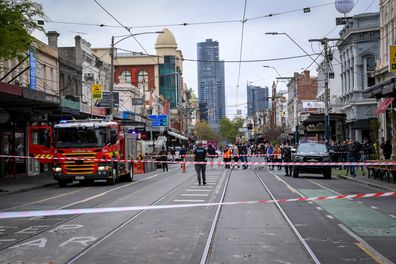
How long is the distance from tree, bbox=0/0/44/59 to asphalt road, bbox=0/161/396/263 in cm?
508

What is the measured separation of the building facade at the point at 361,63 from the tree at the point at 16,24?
28954 mm

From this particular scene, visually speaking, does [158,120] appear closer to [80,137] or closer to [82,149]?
[80,137]

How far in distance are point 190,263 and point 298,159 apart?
22412mm

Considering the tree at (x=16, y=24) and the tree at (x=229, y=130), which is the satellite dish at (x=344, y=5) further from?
the tree at (x=229, y=130)

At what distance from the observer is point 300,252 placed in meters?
9.31

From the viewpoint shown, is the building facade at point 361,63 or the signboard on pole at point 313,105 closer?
the building facade at point 361,63

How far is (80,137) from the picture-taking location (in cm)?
2456

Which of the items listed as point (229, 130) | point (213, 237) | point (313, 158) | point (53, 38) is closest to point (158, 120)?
point (53, 38)

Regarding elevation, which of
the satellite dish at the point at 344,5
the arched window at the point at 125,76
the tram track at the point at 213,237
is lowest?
the tram track at the point at 213,237

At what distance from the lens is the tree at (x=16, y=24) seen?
18.8 m

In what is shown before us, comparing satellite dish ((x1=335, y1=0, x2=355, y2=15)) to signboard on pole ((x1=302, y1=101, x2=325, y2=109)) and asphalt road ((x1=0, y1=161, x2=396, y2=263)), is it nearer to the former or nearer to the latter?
signboard on pole ((x1=302, y1=101, x2=325, y2=109))

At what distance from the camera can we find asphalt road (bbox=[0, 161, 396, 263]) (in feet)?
29.5

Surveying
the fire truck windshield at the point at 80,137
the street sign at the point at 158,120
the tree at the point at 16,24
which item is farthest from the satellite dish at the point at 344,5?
the street sign at the point at 158,120

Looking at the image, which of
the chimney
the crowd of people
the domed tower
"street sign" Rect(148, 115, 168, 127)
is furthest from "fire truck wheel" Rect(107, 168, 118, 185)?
the domed tower
